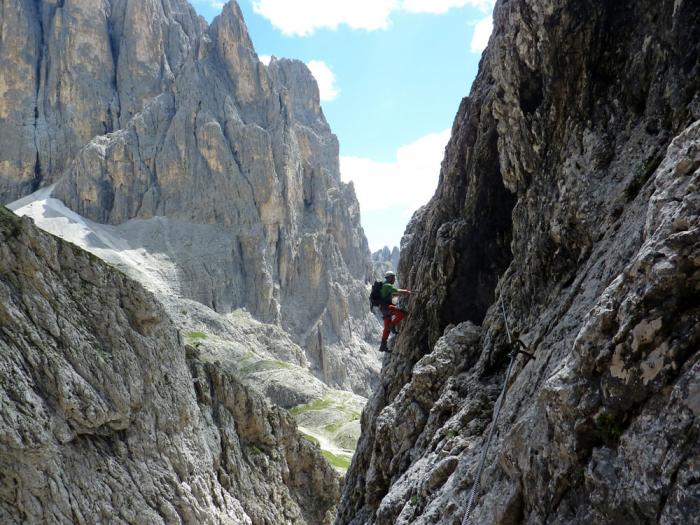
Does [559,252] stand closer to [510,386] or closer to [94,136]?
[510,386]

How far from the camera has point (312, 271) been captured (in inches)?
5172

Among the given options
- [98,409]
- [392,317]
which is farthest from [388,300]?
[98,409]

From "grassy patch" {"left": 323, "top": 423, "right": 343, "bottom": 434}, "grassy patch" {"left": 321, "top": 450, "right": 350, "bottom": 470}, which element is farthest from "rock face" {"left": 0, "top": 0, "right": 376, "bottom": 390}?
"grassy patch" {"left": 321, "top": 450, "right": 350, "bottom": 470}

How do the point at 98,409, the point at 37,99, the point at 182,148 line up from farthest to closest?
the point at 37,99
the point at 182,148
the point at 98,409

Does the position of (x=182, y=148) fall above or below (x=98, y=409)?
above

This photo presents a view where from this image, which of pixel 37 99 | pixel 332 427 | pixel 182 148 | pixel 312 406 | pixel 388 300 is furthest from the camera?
pixel 37 99

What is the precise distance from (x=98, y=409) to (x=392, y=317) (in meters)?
11.9

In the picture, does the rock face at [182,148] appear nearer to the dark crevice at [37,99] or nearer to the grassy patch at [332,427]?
the dark crevice at [37,99]

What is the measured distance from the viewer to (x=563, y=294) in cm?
912

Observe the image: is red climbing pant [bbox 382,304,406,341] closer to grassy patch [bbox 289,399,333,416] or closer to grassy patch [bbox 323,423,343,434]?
grassy patch [bbox 323,423,343,434]

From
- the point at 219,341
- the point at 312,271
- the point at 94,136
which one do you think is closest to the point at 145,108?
the point at 94,136

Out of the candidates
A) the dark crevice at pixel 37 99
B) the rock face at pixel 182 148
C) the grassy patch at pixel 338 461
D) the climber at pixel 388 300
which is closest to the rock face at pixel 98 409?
the climber at pixel 388 300

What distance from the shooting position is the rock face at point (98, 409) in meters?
18.8

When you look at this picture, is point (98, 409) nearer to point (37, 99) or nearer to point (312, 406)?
point (312, 406)
